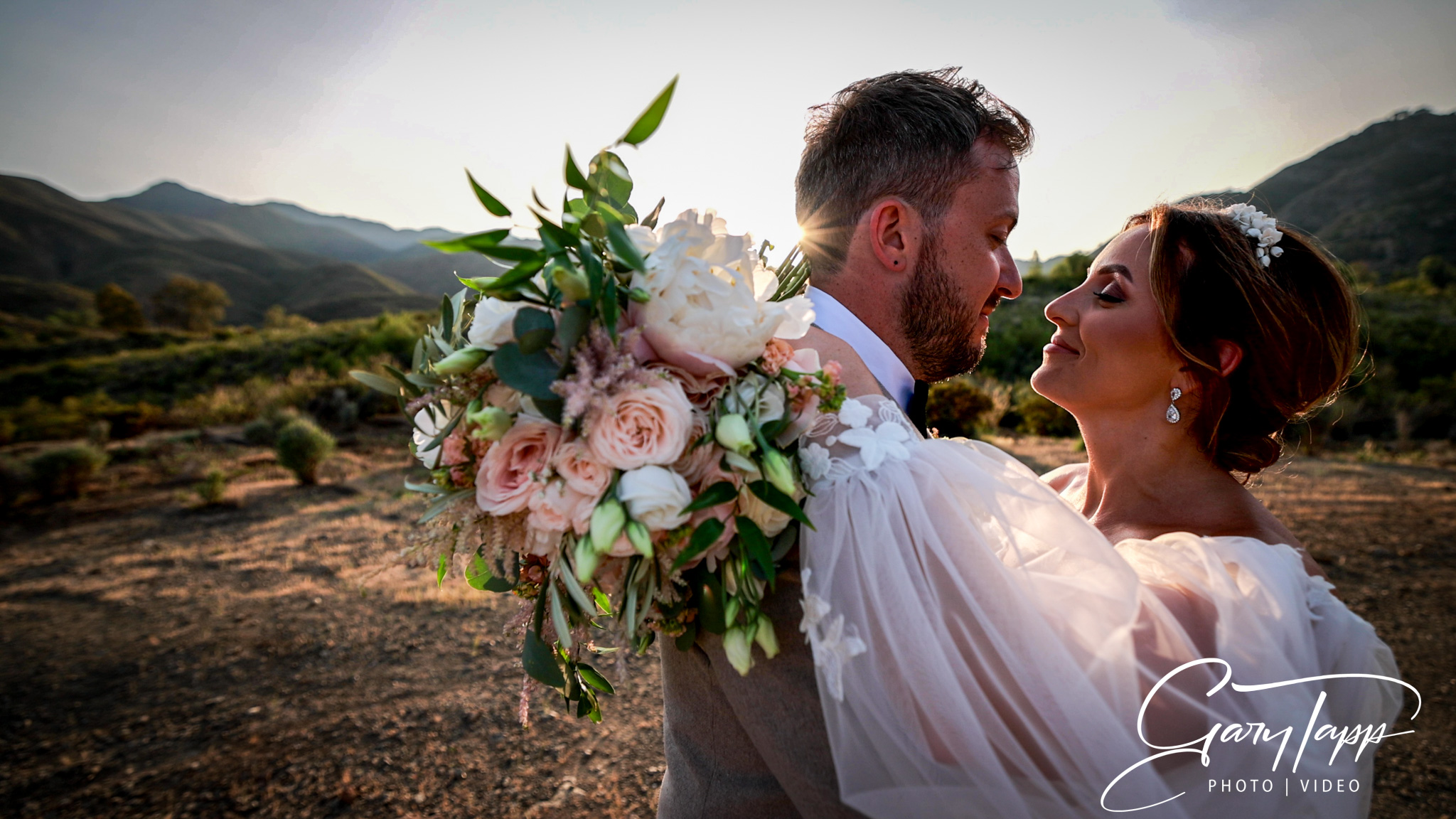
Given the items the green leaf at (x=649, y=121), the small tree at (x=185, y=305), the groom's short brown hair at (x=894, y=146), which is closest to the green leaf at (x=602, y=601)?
the green leaf at (x=649, y=121)

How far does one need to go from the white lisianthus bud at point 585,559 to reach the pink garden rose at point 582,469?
9cm

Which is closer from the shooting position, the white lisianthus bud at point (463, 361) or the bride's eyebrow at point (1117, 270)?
the white lisianthus bud at point (463, 361)

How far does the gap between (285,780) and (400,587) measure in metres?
3.07

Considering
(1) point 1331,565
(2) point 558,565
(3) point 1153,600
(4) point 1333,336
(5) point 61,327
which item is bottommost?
(1) point 1331,565

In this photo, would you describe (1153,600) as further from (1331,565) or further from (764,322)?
(1331,565)

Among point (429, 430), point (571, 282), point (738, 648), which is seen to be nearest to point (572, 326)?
point (571, 282)

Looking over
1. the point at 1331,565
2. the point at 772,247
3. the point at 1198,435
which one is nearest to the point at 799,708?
the point at 772,247

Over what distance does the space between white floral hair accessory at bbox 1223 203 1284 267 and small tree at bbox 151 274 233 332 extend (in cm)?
5366

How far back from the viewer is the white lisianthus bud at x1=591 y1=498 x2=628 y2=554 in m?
A: 1.09

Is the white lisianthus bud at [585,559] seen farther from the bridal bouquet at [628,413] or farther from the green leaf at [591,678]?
the green leaf at [591,678]

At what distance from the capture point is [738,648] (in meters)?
1.28

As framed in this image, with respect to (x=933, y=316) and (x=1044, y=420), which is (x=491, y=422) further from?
(x=1044, y=420)

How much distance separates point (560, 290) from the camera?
125 cm
